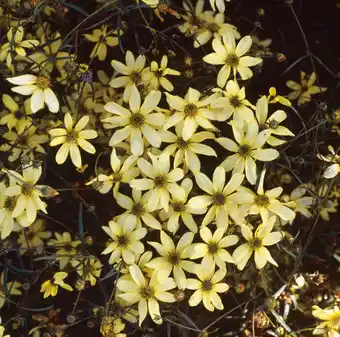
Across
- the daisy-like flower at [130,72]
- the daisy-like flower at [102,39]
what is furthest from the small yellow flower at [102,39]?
the daisy-like flower at [130,72]

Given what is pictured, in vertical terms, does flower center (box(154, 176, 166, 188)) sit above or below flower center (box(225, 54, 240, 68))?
below

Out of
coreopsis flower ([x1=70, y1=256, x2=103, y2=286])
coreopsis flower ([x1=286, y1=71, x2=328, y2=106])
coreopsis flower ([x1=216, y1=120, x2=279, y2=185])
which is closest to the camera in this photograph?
coreopsis flower ([x1=216, y1=120, x2=279, y2=185])

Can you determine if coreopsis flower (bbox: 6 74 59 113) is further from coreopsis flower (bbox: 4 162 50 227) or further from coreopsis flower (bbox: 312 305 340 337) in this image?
coreopsis flower (bbox: 312 305 340 337)

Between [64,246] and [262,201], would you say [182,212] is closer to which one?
[262,201]

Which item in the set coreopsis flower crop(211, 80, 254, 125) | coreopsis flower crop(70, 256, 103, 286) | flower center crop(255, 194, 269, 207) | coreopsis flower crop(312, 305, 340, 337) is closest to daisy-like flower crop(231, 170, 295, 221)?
flower center crop(255, 194, 269, 207)

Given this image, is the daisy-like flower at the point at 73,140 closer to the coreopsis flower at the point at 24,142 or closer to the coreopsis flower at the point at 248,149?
the coreopsis flower at the point at 24,142

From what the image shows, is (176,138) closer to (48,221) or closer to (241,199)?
(241,199)

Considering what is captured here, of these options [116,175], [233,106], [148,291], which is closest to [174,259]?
[148,291]
